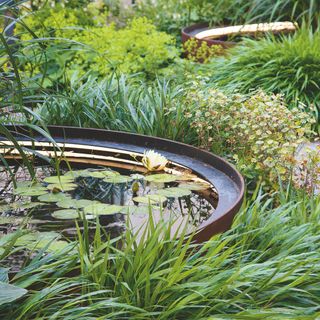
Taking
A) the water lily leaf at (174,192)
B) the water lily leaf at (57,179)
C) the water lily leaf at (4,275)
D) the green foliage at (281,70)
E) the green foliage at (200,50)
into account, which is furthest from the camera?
the green foliage at (200,50)

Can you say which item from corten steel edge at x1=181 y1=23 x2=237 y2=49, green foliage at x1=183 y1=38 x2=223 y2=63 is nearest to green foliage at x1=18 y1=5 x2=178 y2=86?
green foliage at x1=183 y1=38 x2=223 y2=63

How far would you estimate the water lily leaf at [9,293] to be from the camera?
290 centimetres

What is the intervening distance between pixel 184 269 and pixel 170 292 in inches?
7.8

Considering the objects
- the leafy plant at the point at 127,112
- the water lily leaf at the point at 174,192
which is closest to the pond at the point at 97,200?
the water lily leaf at the point at 174,192

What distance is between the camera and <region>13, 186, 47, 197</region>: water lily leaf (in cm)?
447

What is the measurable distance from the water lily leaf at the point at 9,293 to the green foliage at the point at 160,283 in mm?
199

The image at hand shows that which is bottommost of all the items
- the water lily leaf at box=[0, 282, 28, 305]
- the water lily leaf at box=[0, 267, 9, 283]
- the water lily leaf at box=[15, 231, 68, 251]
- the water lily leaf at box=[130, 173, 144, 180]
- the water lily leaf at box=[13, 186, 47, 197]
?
the water lily leaf at box=[130, 173, 144, 180]

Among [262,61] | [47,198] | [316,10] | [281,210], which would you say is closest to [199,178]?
[281,210]

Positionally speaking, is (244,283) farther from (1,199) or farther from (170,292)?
(1,199)

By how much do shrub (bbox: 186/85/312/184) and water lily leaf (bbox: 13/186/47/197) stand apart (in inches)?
54.7

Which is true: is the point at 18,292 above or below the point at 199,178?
above

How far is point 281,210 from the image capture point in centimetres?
A: 441

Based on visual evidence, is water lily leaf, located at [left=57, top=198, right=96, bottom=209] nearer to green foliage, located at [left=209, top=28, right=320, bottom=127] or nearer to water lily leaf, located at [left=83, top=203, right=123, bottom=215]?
water lily leaf, located at [left=83, top=203, right=123, bottom=215]

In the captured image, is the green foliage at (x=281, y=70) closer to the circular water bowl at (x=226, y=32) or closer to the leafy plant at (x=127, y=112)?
the circular water bowl at (x=226, y=32)
